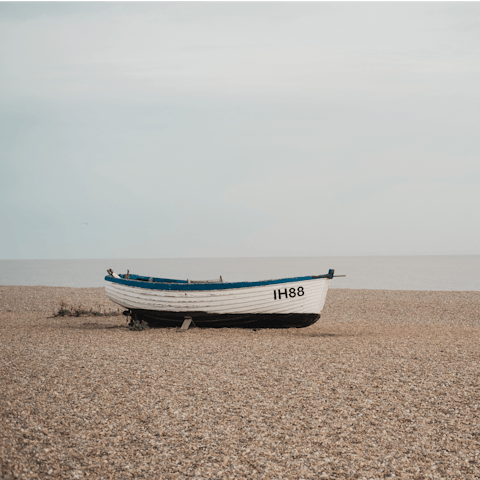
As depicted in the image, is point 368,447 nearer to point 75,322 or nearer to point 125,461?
point 125,461

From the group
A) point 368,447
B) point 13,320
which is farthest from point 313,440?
point 13,320

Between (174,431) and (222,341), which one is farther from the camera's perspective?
(222,341)

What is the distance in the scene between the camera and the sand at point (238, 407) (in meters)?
4.55

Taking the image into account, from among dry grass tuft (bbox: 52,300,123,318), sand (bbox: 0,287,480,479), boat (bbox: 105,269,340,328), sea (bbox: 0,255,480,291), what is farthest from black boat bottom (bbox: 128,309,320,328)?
sea (bbox: 0,255,480,291)

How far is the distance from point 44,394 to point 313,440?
4.21 metres

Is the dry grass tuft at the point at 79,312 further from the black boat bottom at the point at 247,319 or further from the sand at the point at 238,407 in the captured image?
the sand at the point at 238,407

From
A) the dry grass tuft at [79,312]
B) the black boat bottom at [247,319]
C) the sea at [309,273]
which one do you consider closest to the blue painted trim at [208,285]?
the black boat bottom at [247,319]

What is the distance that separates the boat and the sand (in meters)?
1.20

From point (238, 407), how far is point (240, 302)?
6.07 m

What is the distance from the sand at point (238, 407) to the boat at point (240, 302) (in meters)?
1.20

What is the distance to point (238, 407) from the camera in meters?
6.01

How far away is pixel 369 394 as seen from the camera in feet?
21.4

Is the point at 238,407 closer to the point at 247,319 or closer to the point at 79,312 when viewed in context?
the point at 247,319

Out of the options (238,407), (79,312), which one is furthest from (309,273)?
(238,407)
